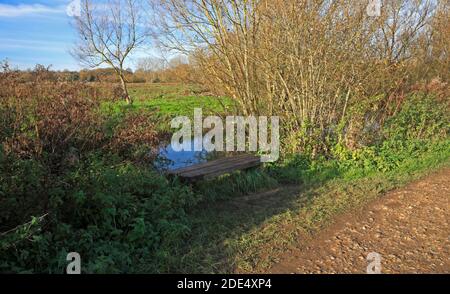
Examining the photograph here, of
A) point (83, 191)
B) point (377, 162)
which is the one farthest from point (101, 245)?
point (377, 162)

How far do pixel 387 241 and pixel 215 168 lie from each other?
2.78 metres

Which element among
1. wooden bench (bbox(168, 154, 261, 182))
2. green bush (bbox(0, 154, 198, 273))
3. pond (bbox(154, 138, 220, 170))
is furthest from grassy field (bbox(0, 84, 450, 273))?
pond (bbox(154, 138, 220, 170))

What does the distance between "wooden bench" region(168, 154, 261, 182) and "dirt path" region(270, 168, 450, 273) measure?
196cm

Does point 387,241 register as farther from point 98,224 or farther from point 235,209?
point 98,224

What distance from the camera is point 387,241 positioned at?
4035mm

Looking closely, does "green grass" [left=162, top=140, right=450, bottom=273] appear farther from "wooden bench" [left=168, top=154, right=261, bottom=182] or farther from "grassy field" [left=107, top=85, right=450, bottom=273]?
"wooden bench" [left=168, top=154, right=261, bottom=182]

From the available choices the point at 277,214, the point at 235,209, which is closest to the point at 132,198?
the point at 235,209

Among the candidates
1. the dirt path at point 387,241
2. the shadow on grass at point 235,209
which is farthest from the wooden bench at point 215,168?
the dirt path at point 387,241

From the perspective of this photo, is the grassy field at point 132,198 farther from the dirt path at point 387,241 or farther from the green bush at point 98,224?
the dirt path at point 387,241

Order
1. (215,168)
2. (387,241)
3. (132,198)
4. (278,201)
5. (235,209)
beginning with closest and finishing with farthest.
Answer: (387,241)
(132,198)
(235,209)
(278,201)
(215,168)

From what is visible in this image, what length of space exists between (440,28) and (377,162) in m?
8.08

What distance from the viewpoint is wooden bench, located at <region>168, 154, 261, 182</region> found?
5.52 meters

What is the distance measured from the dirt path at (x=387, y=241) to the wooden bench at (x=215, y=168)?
1.96 meters
